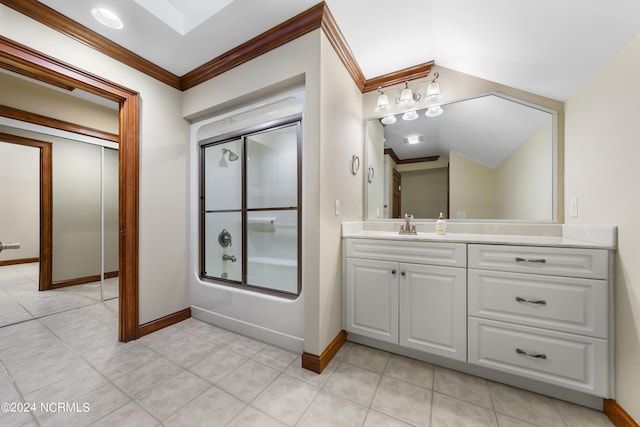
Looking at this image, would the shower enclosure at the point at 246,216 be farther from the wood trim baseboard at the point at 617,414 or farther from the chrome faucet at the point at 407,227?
the wood trim baseboard at the point at 617,414

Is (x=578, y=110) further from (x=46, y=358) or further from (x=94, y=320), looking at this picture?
(x=94, y=320)

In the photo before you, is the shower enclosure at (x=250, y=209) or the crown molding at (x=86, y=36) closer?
the crown molding at (x=86, y=36)

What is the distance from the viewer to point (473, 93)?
195 centimetres

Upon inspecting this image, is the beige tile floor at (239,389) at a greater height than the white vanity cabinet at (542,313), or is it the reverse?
the white vanity cabinet at (542,313)

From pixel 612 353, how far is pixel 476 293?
62 cm

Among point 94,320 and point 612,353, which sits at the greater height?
point 612,353

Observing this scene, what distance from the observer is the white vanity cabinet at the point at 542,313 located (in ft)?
3.89

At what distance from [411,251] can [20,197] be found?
5.99m

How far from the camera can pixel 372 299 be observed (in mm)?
1763

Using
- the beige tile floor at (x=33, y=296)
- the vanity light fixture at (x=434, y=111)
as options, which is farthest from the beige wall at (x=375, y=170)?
the beige tile floor at (x=33, y=296)

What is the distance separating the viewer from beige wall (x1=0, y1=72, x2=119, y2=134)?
7.91 ft

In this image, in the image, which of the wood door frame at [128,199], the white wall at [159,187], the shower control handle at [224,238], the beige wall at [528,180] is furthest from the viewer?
the shower control handle at [224,238]

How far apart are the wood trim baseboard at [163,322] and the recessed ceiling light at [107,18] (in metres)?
2.41

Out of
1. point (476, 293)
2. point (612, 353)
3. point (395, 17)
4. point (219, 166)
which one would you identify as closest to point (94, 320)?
point (219, 166)
